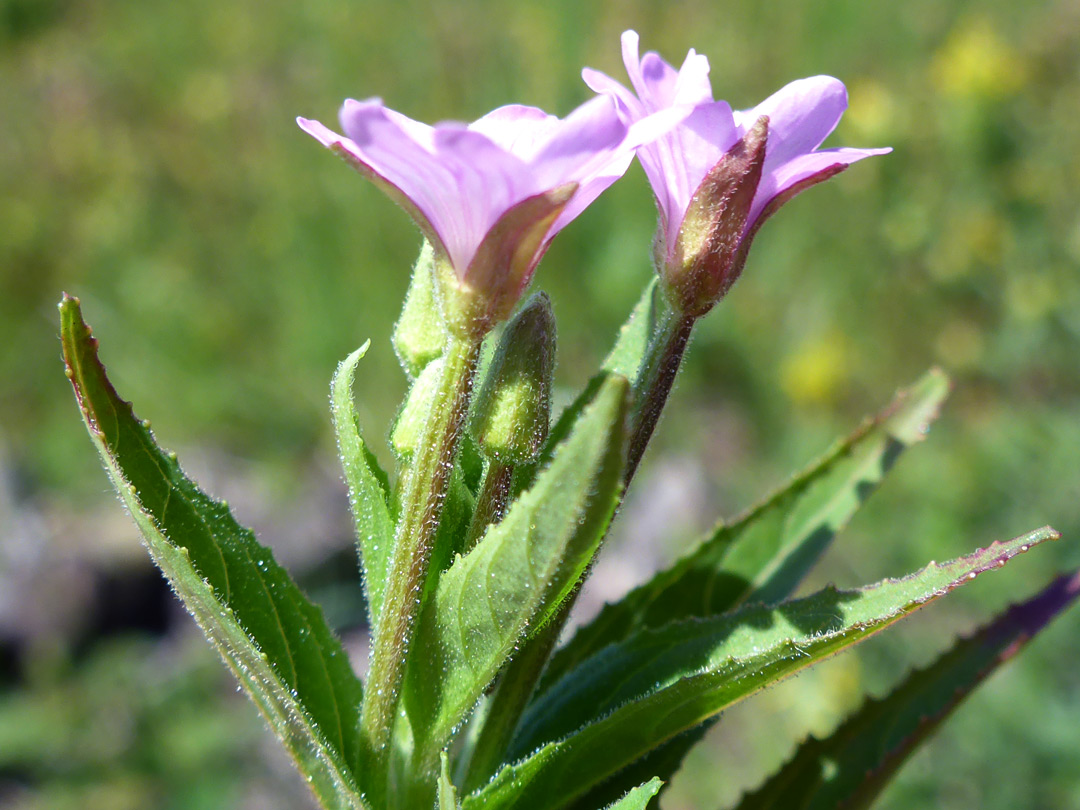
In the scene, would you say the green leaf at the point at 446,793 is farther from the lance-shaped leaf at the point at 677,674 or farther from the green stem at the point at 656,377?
the green stem at the point at 656,377

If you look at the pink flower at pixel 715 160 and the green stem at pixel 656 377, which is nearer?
the pink flower at pixel 715 160

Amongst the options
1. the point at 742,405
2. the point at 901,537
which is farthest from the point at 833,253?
the point at 901,537

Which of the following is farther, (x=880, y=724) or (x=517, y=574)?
(x=880, y=724)

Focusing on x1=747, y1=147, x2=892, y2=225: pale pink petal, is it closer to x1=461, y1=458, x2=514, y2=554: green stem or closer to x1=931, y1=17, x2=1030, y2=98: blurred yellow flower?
x1=461, y1=458, x2=514, y2=554: green stem

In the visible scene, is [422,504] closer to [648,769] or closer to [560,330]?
→ [648,769]

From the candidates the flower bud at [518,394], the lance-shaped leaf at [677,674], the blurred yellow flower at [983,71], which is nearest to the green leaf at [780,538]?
the lance-shaped leaf at [677,674]

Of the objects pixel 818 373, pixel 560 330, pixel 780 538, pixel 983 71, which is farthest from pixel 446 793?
pixel 560 330
